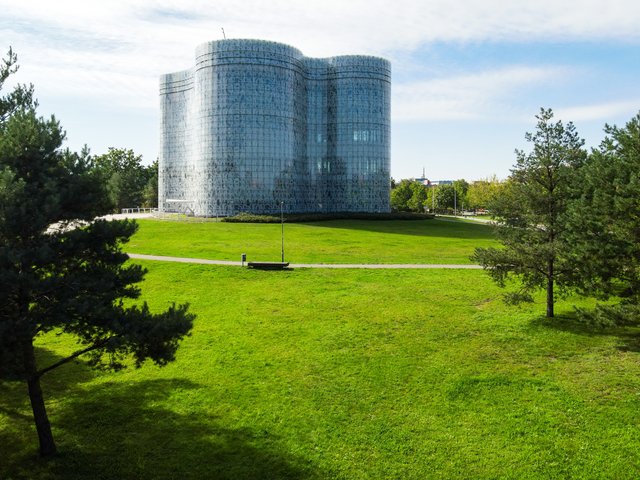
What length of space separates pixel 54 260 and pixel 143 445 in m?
7.29

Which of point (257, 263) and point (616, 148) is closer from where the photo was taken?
point (616, 148)

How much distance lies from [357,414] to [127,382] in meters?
10.5

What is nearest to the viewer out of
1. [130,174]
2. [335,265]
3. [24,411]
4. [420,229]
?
[24,411]

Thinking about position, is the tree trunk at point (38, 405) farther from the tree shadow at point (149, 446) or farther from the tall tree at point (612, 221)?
the tall tree at point (612, 221)

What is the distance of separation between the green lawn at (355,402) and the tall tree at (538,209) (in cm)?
303

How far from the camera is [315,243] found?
58844mm

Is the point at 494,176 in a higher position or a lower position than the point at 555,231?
higher

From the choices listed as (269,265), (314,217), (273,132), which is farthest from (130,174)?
(269,265)

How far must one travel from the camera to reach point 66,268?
1464 cm

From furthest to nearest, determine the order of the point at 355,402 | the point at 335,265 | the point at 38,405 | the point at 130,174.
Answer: the point at 130,174
the point at 335,265
the point at 355,402
the point at 38,405

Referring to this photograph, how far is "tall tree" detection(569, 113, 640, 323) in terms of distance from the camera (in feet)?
61.7

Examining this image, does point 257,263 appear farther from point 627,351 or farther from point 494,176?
point 494,176

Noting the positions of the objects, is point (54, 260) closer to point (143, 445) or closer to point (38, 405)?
point (38, 405)

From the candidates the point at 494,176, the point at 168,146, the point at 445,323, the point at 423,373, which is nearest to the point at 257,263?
the point at 445,323
